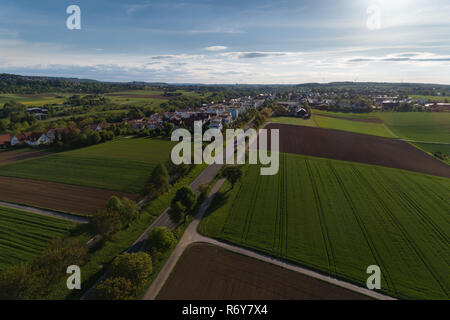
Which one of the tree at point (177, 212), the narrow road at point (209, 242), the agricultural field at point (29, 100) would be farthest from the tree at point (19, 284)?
the agricultural field at point (29, 100)

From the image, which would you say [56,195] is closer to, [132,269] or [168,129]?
[132,269]

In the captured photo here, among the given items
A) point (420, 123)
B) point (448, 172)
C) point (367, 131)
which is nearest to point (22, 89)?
point (367, 131)

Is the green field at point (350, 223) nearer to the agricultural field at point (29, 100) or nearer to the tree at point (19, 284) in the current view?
the tree at point (19, 284)

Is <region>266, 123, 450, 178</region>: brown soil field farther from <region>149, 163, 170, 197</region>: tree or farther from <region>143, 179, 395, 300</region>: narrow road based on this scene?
<region>143, 179, 395, 300</region>: narrow road

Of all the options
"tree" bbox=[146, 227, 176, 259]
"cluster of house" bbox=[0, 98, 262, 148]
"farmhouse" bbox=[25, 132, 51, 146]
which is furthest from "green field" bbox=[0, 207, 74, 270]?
"cluster of house" bbox=[0, 98, 262, 148]

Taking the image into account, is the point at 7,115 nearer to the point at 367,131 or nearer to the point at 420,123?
the point at 367,131

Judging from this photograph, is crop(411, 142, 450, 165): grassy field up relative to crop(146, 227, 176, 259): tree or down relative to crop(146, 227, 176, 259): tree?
up
